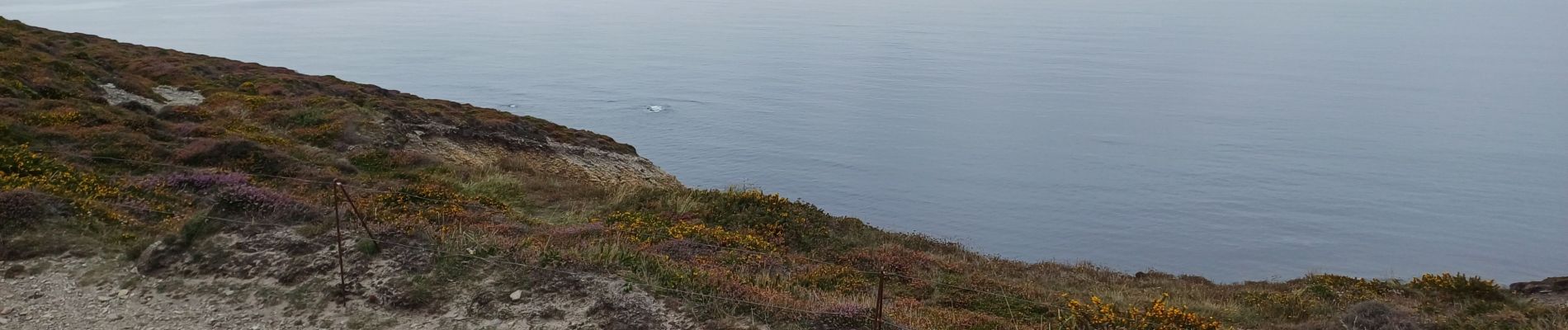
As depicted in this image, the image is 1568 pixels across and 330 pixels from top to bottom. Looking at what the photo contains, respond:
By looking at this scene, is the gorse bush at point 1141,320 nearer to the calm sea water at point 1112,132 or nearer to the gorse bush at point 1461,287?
the gorse bush at point 1461,287

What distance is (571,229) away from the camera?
535 inches

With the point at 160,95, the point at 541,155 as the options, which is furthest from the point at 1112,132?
the point at 160,95

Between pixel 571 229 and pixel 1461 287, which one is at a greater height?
pixel 1461 287

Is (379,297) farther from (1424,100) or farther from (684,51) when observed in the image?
(684,51)

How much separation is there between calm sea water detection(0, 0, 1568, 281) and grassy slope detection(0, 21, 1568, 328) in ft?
89.5

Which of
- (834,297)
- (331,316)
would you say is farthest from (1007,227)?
(331,316)

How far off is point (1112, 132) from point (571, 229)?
68.7 metres

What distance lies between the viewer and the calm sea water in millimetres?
47719

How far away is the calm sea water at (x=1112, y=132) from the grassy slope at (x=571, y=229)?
27285 millimetres

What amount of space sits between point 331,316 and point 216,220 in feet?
9.45

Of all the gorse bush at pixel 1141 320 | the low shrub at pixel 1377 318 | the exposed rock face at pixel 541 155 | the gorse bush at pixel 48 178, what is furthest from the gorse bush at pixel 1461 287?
the gorse bush at pixel 48 178

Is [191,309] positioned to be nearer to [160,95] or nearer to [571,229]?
[571,229]

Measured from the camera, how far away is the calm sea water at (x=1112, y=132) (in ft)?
157

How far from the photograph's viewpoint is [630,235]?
1402 cm
